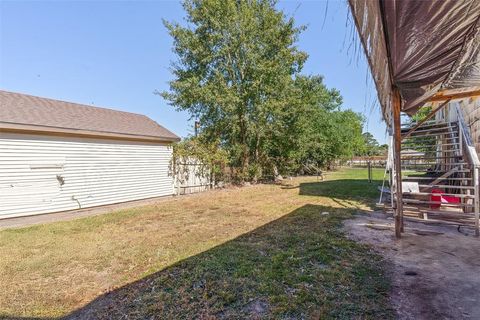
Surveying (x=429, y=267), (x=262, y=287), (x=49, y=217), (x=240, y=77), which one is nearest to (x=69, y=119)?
(x=49, y=217)

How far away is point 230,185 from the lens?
42.0ft

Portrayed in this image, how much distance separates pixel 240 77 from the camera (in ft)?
41.5

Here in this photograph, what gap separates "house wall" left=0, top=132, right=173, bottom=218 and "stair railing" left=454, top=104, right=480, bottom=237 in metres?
9.13

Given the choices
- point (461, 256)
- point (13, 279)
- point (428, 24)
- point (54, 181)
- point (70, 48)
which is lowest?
point (13, 279)

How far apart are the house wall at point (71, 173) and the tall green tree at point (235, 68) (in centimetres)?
352

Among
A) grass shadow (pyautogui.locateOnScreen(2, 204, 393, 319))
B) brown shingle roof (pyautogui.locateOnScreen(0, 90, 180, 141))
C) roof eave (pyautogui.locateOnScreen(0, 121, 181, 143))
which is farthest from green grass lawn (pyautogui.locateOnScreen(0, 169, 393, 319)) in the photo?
brown shingle roof (pyautogui.locateOnScreen(0, 90, 180, 141))

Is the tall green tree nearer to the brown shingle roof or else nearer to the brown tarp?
the brown shingle roof

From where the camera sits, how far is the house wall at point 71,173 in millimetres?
6586

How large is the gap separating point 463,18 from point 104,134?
878 cm

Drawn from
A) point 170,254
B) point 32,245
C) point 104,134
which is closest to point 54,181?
point 104,134

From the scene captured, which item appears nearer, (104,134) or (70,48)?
(104,134)

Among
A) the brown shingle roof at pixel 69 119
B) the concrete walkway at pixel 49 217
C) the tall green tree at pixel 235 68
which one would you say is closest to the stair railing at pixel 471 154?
the tall green tree at pixel 235 68

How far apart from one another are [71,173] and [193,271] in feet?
20.9

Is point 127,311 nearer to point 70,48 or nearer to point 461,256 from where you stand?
point 461,256
